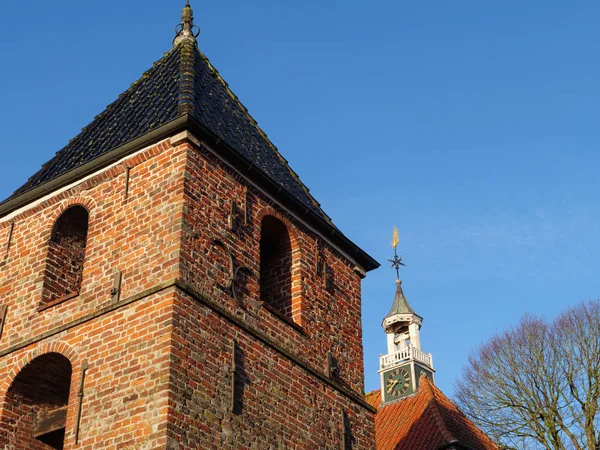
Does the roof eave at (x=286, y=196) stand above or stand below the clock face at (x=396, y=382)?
below

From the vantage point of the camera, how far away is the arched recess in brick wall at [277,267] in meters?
14.1

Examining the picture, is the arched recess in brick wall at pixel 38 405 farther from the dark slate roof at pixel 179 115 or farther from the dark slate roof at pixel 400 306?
the dark slate roof at pixel 400 306

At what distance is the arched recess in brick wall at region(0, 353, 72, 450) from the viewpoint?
12281mm

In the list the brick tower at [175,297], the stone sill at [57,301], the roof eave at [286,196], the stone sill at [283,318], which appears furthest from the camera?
the roof eave at [286,196]

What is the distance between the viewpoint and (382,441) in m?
23.5

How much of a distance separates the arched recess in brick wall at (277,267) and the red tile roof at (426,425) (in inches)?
338

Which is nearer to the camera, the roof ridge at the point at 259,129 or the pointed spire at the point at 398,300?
the roof ridge at the point at 259,129

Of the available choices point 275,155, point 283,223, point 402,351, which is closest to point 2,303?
point 283,223

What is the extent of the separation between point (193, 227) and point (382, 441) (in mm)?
12799

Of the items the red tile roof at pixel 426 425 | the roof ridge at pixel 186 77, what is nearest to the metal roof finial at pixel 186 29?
the roof ridge at pixel 186 77

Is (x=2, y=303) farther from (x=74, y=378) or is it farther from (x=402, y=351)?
(x=402, y=351)

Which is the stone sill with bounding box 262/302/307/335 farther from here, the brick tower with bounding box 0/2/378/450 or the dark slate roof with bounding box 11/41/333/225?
the dark slate roof with bounding box 11/41/333/225

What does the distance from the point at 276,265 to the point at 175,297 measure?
3266mm

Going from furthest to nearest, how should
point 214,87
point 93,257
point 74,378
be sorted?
point 214,87 → point 93,257 → point 74,378
